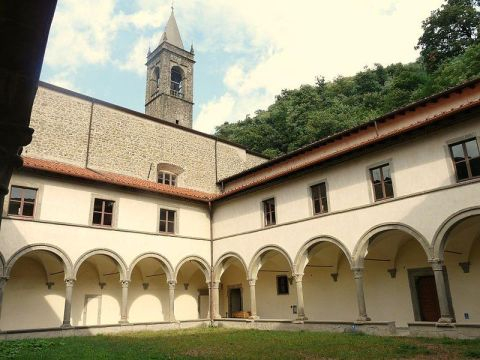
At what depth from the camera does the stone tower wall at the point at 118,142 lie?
792 inches

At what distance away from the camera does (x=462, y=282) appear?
46.9 feet

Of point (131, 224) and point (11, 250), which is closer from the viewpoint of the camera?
point (11, 250)

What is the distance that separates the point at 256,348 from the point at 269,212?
8.35 m

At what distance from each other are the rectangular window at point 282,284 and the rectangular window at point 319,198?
566cm

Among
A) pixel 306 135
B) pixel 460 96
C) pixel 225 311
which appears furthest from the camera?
pixel 306 135

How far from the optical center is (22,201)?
603 inches

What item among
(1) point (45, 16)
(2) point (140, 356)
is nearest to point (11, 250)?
(2) point (140, 356)

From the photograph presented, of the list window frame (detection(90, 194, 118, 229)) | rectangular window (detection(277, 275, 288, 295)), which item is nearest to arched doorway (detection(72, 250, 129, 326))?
window frame (detection(90, 194, 118, 229))

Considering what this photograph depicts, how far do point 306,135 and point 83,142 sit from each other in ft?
77.3

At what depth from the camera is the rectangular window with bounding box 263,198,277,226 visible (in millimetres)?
18547

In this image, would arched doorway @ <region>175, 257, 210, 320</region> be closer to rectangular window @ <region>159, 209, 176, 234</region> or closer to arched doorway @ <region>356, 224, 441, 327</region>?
rectangular window @ <region>159, 209, 176, 234</region>

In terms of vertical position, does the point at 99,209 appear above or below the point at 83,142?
below

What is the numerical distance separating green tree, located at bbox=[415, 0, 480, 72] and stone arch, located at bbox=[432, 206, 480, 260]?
2786cm

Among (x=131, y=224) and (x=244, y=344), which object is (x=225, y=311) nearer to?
(x=131, y=224)
